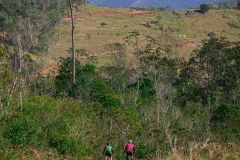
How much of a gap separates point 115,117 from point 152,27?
6868 centimetres

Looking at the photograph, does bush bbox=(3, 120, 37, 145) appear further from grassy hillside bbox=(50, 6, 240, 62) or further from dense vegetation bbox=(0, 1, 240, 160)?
grassy hillside bbox=(50, 6, 240, 62)

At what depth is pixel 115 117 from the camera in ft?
Result: 57.0

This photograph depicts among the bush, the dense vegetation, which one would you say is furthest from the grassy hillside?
the bush

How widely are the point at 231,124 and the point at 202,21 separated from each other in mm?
76134

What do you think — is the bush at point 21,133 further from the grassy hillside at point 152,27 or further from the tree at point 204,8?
the tree at point 204,8

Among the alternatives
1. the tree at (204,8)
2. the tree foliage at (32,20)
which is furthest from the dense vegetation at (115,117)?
the tree at (204,8)

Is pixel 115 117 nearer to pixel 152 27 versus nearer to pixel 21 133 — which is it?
pixel 21 133

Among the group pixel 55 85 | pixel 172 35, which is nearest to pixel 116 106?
pixel 55 85

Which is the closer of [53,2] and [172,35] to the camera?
[53,2]

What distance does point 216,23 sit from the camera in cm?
9400

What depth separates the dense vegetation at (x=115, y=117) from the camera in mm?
11430

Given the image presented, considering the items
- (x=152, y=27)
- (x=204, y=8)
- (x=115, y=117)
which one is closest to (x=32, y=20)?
(x=115, y=117)

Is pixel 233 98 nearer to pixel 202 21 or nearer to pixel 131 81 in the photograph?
pixel 131 81

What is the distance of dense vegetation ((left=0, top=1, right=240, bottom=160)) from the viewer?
11.4m
